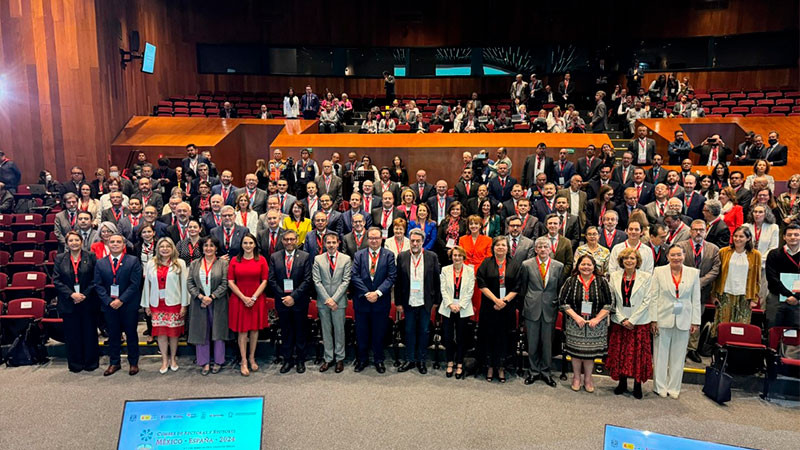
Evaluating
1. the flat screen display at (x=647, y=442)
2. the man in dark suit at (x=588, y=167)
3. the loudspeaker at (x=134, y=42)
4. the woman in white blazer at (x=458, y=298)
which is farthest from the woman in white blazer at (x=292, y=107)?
the flat screen display at (x=647, y=442)

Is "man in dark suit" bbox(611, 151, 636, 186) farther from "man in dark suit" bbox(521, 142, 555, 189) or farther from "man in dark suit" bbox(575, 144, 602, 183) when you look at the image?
"man in dark suit" bbox(521, 142, 555, 189)

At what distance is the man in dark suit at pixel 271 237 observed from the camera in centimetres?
557

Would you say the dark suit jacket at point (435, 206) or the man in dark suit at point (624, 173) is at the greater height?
the man in dark suit at point (624, 173)

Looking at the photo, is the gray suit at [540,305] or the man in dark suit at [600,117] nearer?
the gray suit at [540,305]

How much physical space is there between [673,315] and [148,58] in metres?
12.8

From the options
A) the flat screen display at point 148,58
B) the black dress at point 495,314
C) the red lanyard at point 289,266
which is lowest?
the black dress at point 495,314

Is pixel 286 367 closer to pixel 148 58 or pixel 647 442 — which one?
pixel 647 442

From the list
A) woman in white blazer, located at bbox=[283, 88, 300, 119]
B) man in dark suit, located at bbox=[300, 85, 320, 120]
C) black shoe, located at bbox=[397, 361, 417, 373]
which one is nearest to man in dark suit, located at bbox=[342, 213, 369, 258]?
black shoe, located at bbox=[397, 361, 417, 373]

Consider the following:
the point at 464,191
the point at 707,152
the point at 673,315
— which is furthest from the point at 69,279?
the point at 707,152

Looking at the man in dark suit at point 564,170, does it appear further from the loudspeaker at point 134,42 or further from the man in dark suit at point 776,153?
the loudspeaker at point 134,42

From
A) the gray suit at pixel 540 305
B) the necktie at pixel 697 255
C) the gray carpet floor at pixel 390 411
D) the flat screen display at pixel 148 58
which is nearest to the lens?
the gray carpet floor at pixel 390 411

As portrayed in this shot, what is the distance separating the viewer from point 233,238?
5.52 m

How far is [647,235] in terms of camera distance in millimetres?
5262

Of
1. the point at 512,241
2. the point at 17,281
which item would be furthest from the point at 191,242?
the point at 512,241
